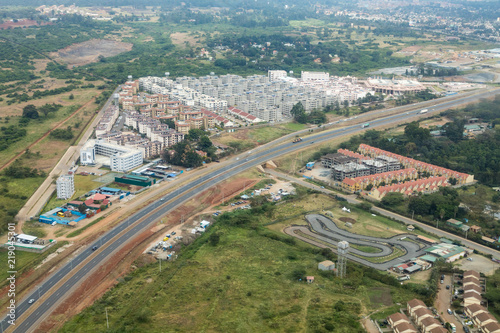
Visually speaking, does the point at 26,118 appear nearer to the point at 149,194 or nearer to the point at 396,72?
the point at 149,194

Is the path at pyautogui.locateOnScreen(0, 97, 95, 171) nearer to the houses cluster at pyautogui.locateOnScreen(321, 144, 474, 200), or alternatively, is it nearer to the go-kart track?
the go-kart track

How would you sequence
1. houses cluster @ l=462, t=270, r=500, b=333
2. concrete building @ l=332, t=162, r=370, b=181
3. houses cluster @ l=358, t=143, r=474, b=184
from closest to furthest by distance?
houses cluster @ l=462, t=270, r=500, b=333, concrete building @ l=332, t=162, r=370, b=181, houses cluster @ l=358, t=143, r=474, b=184

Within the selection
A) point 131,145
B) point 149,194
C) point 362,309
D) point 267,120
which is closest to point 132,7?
point 267,120

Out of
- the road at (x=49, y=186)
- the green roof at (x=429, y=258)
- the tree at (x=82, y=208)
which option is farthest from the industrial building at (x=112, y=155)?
the green roof at (x=429, y=258)

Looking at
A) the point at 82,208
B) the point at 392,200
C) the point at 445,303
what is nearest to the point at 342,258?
the point at 445,303

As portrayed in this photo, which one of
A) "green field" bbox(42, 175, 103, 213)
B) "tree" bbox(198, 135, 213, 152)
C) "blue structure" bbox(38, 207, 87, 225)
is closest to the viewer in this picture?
"blue structure" bbox(38, 207, 87, 225)

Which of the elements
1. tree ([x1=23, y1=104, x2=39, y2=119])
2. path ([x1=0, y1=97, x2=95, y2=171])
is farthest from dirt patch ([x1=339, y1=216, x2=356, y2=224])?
tree ([x1=23, y1=104, x2=39, y2=119])

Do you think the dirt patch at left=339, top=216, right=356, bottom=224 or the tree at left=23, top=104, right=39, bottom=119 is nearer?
the dirt patch at left=339, top=216, right=356, bottom=224

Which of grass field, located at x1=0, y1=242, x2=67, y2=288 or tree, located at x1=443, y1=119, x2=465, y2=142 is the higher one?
tree, located at x1=443, y1=119, x2=465, y2=142
